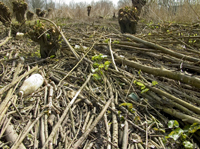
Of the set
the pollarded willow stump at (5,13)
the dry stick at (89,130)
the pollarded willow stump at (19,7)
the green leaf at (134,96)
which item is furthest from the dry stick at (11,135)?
the pollarded willow stump at (19,7)

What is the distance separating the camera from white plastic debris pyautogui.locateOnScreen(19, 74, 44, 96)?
73.3 inches

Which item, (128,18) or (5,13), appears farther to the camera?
(5,13)

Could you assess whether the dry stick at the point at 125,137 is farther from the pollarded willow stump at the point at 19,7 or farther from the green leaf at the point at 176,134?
the pollarded willow stump at the point at 19,7

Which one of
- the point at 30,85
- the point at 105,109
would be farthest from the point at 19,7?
the point at 105,109

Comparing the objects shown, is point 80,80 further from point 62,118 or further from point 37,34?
point 37,34

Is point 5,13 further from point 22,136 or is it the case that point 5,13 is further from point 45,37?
point 22,136

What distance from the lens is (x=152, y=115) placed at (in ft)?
5.75

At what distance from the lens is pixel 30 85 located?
1.94m

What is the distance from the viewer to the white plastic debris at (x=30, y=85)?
73.3 inches

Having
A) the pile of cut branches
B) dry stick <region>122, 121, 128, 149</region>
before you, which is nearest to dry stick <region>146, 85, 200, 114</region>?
the pile of cut branches

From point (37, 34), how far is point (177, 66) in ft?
8.73

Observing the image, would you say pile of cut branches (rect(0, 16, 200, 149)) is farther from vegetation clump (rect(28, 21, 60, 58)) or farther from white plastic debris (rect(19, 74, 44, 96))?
vegetation clump (rect(28, 21, 60, 58))

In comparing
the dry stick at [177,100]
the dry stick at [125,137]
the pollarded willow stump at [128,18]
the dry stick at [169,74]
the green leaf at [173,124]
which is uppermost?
the pollarded willow stump at [128,18]

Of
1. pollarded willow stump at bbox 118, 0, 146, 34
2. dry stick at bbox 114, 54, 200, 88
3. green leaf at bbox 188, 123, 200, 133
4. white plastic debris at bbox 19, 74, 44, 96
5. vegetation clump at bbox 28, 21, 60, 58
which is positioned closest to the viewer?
green leaf at bbox 188, 123, 200, 133
